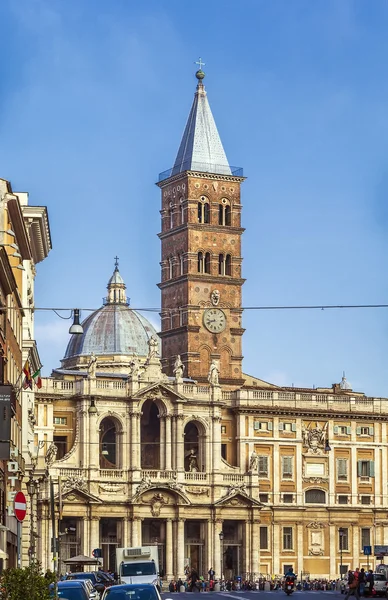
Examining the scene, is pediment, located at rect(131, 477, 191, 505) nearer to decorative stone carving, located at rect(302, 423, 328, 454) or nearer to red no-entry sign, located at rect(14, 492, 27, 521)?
decorative stone carving, located at rect(302, 423, 328, 454)

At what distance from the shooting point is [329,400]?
135m

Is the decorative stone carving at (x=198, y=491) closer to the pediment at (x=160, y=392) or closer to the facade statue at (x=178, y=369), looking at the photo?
the pediment at (x=160, y=392)

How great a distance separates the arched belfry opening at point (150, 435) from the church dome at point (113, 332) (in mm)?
25536

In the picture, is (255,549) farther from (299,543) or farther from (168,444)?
(168,444)

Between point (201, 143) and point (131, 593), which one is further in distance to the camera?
point (201, 143)

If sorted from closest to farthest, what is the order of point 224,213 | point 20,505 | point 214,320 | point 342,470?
point 20,505 < point 214,320 < point 342,470 < point 224,213

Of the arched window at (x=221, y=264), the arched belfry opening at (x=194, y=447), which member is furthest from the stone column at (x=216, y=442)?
the arched window at (x=221, y=264)

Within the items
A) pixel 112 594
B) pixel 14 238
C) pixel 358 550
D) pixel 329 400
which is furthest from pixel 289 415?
pixel 112 594

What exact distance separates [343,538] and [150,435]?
60.0 feet

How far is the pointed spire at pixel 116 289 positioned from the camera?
16475 cm

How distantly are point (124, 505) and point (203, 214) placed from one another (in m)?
27.4

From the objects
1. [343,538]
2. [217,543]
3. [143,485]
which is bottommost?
[217,543]

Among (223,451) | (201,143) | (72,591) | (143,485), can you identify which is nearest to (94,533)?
(143,485)

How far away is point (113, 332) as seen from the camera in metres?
159
